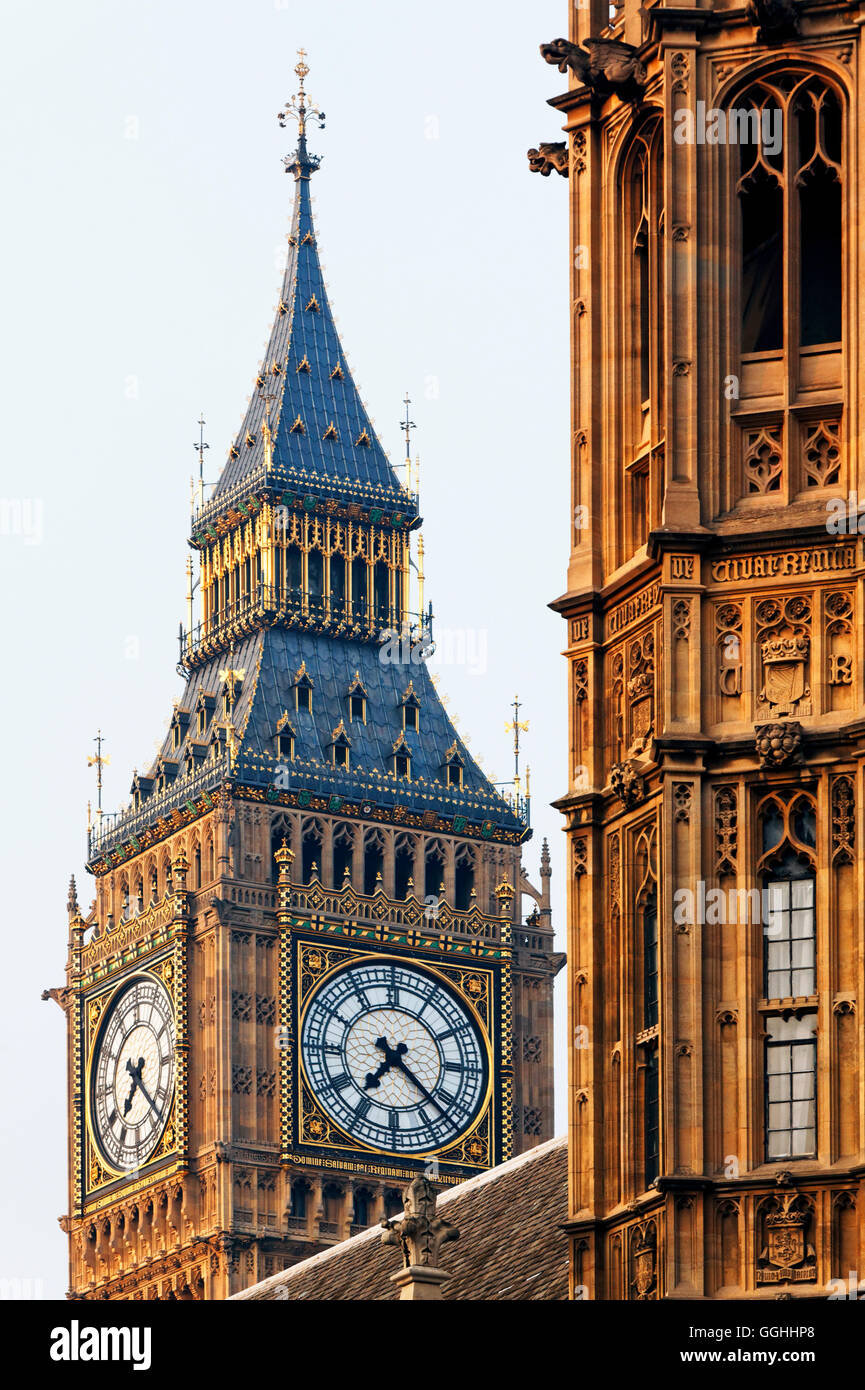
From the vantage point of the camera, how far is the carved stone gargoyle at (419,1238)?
57.7 meters

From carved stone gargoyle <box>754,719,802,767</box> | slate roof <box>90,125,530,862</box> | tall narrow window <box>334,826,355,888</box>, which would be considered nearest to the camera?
carved stone gargoyle <box>754,719,802,767</box>

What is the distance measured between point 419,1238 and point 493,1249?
29.8 ft

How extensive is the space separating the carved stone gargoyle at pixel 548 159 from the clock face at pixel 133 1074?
248 ft

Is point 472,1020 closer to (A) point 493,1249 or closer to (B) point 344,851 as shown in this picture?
(B) point 344,851

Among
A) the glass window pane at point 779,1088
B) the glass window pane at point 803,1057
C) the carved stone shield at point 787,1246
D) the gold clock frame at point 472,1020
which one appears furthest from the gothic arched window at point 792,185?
the gold clock frame at point 472,1020

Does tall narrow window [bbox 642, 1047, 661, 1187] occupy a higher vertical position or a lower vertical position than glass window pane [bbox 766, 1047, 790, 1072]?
lower

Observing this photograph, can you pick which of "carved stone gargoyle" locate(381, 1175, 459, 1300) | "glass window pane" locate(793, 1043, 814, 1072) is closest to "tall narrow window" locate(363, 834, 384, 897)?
"carved stone gargoyle" locate(381, 1175, 459, 1300)

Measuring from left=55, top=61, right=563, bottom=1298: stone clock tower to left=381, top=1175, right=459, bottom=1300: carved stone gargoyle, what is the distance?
65510 millimetres

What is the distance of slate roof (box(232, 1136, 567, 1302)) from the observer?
63031 millimetres

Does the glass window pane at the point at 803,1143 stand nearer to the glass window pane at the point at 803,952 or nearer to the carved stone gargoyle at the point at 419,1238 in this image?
the glass window pane at the point at 803,952

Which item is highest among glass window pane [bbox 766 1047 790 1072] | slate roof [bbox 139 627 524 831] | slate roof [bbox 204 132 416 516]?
slate roof [bbox 204 132 416 516]

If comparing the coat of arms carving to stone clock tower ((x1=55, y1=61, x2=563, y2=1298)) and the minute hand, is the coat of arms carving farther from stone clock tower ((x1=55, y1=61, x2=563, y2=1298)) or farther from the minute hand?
the minute hand

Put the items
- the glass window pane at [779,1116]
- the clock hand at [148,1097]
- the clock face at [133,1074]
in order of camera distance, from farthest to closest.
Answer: the clock hand at [148,1097] < the clock face at [133,1074] < the glass window pane at [779,1116]

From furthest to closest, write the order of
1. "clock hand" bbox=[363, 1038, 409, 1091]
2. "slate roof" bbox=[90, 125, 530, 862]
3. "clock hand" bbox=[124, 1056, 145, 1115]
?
1. "slate roof" bbox=[90, 125, 530, 862]
2. "clock hand" bbox=[124, 1056, 145, 1115]
3. "clock hand" bbox=[363, 1038, 409, 1091]
